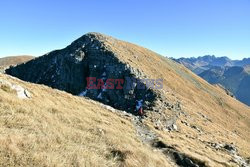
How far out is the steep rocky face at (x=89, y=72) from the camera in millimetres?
50094

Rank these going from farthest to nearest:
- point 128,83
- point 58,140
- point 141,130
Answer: point 128,83
point 141,130
point 58,140

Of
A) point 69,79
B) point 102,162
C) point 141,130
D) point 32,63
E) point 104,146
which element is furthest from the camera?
point 32,63

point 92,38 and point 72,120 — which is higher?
point 92,38

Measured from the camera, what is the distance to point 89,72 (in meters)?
61.3

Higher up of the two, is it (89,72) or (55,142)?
(89,72)

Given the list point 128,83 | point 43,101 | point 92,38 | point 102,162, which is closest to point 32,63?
point 92,38

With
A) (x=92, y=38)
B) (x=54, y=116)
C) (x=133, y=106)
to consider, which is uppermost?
(x=92, y=38)

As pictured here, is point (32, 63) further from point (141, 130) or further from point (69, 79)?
point (141, 130)

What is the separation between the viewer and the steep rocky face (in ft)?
164

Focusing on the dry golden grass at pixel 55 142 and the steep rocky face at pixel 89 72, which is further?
the steep rocky face at pixel 89 72

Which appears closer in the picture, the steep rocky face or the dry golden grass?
the dry golden grass

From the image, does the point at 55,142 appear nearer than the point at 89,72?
Yes

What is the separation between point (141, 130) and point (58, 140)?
495 inches

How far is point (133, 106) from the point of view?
149 ft
